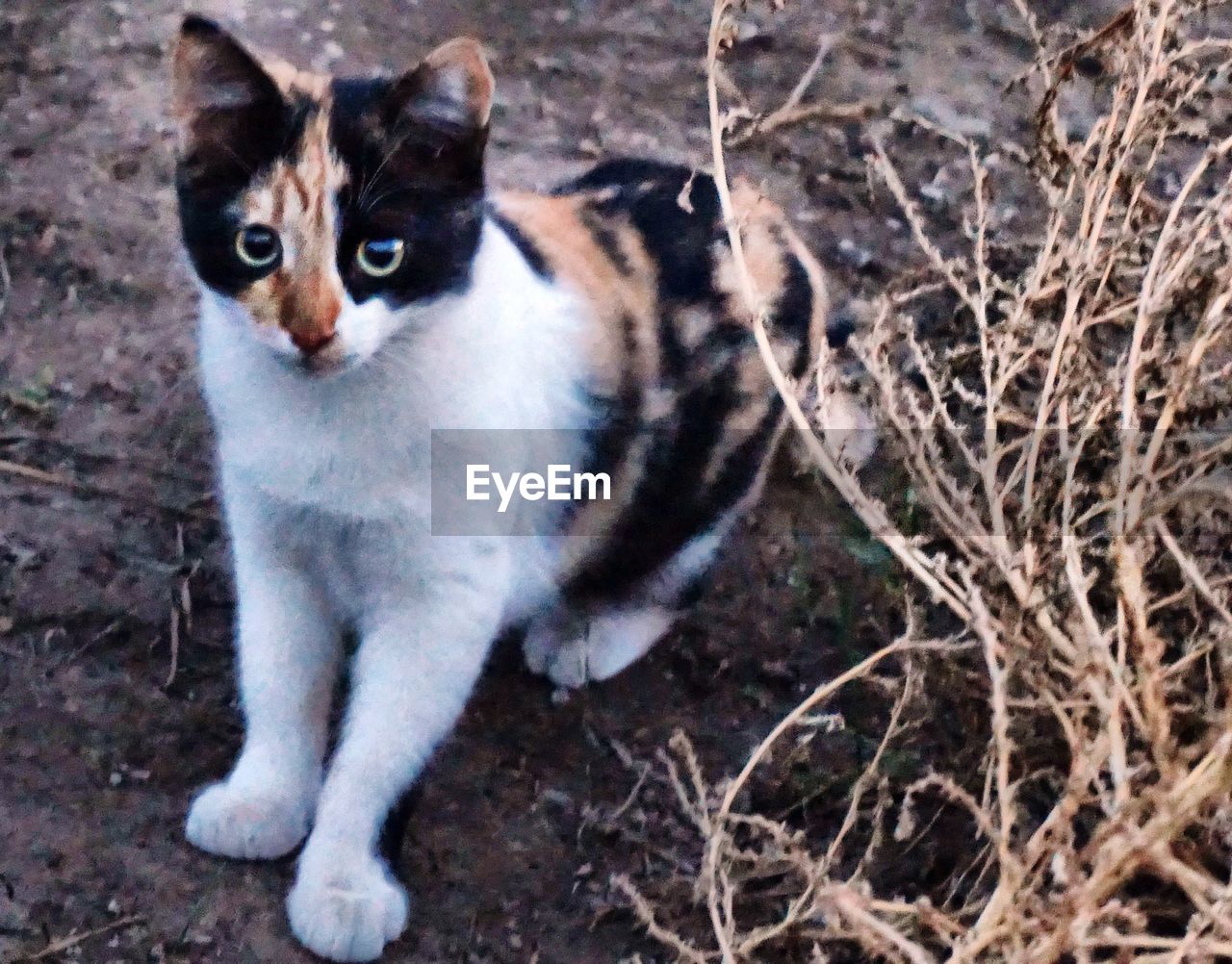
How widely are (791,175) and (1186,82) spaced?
107cm

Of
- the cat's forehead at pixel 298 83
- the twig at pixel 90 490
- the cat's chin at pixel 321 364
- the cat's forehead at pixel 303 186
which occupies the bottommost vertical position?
the twig at pixel 90 490

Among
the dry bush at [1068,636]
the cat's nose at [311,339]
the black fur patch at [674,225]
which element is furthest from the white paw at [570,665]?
the cat's nose at [311,339]

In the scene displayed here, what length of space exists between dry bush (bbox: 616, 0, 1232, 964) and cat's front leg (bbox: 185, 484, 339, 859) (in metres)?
0.39

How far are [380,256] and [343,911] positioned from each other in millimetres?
647

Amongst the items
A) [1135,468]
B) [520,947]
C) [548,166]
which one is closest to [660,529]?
[520,947]

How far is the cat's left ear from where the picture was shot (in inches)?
47.6

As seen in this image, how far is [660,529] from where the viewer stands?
168 cm

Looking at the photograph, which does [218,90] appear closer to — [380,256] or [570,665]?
[380,256]

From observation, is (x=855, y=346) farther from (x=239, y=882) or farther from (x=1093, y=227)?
(x=239, y=882)

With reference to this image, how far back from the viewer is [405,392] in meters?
1.32

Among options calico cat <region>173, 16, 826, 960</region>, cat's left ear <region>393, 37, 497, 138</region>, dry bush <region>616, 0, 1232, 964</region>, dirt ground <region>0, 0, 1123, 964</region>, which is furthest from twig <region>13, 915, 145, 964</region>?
cat's left ear <region>393, 37, 497, 138</region>

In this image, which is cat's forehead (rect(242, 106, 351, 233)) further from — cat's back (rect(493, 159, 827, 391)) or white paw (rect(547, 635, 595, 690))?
white paw (rect(547, 635, 595, 690))

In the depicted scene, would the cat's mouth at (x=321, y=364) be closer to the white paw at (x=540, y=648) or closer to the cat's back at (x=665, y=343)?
the cat's back at (x=665, y=343)

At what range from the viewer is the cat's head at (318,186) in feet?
3.89
